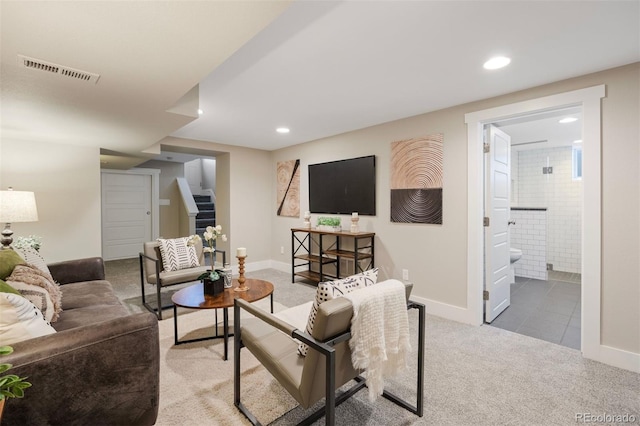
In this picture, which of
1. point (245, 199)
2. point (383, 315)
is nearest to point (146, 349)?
point (383, 315)

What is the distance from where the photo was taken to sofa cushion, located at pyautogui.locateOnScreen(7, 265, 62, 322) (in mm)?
1709

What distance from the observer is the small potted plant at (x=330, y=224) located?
413 cm

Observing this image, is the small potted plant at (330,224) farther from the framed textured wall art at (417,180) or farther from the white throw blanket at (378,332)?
the white throw blanket at (378,332)

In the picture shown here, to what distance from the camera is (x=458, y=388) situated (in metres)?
1.90

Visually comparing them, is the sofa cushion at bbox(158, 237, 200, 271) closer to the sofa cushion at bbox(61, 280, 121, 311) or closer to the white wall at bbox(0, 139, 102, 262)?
the sofa cushion at bbox(61, 280, 121, 311)

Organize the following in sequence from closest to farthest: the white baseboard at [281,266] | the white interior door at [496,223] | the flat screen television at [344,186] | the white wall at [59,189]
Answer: the white interior door at [496,223]
the white wall at [59,189]
the flat screen television at [344,186]
the white baseboard at [281,266]

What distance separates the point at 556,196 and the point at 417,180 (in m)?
3.26

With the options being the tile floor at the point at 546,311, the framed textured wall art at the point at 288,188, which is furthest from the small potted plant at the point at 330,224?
the tile floor at the point at 546,311

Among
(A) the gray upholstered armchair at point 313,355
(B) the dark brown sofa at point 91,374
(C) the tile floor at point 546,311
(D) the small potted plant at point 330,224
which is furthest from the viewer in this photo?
(D) the small potted plant at point 330,224

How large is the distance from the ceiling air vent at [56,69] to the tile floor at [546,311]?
153 inches

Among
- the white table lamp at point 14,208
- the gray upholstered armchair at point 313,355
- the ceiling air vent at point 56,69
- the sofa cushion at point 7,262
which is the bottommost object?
the gray upholstered armchair at point 313,355

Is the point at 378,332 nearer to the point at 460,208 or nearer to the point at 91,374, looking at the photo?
the point at 91,374

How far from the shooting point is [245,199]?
17.1 ft

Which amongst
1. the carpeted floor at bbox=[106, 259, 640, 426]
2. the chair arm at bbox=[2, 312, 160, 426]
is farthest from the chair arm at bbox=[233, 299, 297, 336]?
the carpeted floor at bbox=[106, 259, 640, 426]
